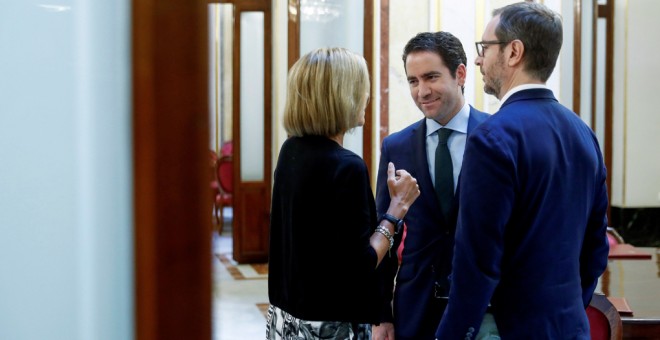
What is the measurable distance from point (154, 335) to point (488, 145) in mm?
1122

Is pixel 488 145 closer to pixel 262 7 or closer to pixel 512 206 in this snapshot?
pixel 512 206

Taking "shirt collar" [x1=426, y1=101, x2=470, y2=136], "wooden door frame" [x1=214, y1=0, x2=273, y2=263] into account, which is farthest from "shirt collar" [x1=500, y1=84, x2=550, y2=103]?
"wooden door frame" [x1=214, y1=0, x2=273, y2=263]

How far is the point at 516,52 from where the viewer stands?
185cm

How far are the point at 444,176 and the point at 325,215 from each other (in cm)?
47

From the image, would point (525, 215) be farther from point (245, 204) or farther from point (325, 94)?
point (245, 204)

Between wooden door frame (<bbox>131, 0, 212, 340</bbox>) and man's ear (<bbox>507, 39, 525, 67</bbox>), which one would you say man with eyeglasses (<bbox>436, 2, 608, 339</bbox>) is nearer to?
man's ear (<bbox>507, 39, 525, 67</bbox>)

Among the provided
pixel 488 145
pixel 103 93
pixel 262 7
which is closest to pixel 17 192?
pixel 103 93

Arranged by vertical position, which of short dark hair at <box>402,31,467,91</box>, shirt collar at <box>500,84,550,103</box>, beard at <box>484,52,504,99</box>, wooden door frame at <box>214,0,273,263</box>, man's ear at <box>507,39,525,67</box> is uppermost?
short dark hair at <box>402,31,467,91</box>

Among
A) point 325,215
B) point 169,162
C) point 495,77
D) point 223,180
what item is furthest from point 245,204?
point 169,162

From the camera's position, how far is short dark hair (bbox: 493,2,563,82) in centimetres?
184

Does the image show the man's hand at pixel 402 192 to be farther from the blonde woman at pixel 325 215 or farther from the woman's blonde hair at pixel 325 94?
the woman's blonde hair at pixel 325 94

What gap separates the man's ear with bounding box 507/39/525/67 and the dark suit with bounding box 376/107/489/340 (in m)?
0.48

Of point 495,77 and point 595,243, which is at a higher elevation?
point 495,77

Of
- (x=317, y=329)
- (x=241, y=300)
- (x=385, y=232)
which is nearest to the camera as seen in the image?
(x=317, y=329)
